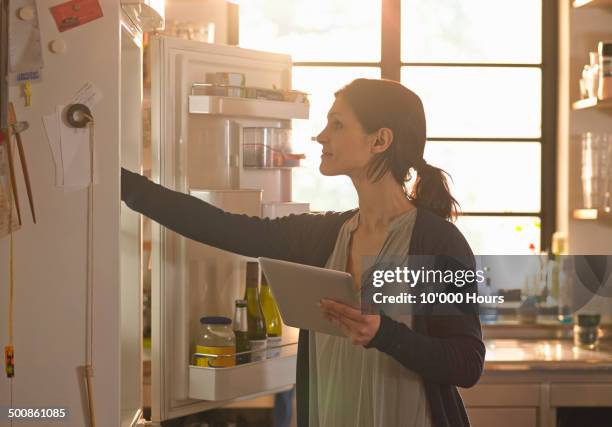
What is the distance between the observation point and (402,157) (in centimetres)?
176

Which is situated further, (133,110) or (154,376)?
(154,376)

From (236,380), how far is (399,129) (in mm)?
746

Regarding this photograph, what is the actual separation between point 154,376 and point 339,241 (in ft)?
1.99

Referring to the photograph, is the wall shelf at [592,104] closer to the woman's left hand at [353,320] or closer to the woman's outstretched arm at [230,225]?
the woman's outstretched arm at [230,225]

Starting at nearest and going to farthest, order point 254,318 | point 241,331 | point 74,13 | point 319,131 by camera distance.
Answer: point 74,13 < point 241,331 < point 254,318 < point 319,131

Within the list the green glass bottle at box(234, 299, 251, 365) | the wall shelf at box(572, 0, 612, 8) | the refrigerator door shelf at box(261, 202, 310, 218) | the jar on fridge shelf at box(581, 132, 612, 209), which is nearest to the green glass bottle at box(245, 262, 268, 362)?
the green glass bottle at box(234, 299, 251, 365)

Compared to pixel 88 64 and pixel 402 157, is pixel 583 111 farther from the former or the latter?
pixel 88 64

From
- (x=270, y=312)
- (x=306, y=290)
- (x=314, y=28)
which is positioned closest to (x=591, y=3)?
(x=314, y=28)

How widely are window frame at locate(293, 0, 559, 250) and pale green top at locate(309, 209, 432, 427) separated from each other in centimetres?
168

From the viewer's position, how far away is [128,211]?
190 centimetres

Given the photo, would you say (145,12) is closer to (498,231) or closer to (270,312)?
(270,312)

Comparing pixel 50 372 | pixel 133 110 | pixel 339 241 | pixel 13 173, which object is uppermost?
pixel 133 110

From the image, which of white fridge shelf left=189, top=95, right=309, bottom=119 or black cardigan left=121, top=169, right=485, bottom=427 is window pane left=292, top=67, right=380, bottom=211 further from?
black cardigan left=121, top=169, right=485, bottom=427

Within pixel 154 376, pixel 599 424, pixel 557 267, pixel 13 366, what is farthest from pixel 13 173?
pixel 557 267
